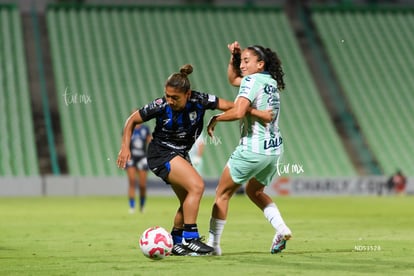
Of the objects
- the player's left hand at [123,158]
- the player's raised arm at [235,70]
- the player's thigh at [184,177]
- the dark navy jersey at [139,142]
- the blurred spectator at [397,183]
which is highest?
the dark navy jersey at [139,142]

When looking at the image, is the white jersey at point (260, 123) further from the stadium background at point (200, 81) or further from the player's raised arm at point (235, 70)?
the stadium background at point (200, 81)

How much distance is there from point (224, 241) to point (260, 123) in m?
2.46

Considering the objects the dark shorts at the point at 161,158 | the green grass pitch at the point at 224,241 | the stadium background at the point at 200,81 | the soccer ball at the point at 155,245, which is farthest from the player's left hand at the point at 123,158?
the stadium background at the point at 200,81

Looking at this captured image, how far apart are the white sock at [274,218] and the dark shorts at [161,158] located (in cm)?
106

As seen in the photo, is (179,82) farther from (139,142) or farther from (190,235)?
(139,142)

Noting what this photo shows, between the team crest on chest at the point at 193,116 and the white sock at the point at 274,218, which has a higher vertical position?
the team crest on chest at the point at 193,116

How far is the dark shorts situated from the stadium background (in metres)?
17.7

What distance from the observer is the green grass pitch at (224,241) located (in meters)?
8.80

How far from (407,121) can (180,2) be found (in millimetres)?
9541

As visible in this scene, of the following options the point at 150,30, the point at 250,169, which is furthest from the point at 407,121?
the point at 250,169

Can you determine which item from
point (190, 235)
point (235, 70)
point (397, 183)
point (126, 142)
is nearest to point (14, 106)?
point (397, 183)

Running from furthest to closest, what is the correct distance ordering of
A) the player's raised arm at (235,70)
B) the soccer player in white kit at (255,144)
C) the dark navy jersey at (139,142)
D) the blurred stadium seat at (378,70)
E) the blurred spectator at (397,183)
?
the blurred stadium seat at (378,70) → the blurred spectator at (397,183) → the dark navy jersey at (139,142) → the player's raised arm at (235,70) → the soccer player in white kit at (255,144)

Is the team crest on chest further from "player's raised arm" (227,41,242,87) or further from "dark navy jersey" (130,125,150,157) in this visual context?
"dark navy jersey" (130,125,150,157)

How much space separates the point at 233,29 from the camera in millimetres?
35594
